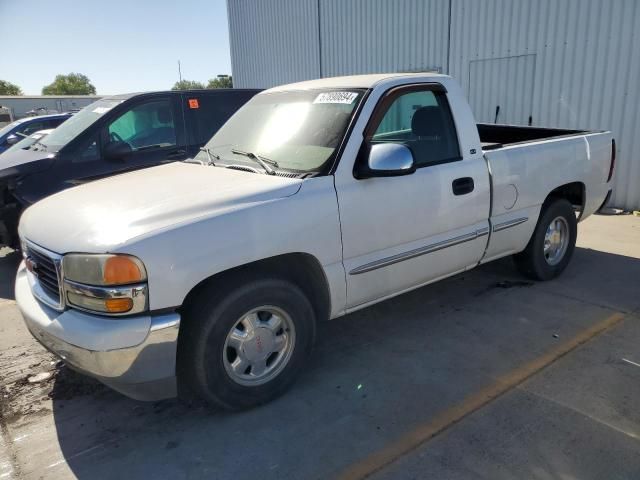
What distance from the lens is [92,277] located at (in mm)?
2572

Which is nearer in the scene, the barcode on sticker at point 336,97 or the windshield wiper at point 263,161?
the windshield wiper at point 263,161

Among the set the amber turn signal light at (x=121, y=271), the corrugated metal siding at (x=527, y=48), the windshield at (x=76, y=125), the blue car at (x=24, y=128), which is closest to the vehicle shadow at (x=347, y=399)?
the amber turn signal light at (x=121, y=271)

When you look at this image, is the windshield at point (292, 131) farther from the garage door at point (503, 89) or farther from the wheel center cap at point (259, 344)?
the garage door at point (503, 89)

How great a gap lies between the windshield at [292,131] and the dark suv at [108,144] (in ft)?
6.90

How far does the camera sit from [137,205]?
2941mm

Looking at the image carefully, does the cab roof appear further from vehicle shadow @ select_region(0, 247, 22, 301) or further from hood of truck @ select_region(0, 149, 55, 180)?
vehicle shadow @ select_region(0, 247, 22, 301)

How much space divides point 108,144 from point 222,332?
3.77m

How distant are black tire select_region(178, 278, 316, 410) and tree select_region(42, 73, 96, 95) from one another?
119m

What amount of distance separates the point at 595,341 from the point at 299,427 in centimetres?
237

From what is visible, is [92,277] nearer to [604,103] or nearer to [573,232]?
[573,232]

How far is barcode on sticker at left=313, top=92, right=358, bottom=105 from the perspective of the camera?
354cm

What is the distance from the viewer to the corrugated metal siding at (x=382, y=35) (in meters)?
10.6

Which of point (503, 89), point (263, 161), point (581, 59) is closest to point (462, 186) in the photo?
point (263, 161)

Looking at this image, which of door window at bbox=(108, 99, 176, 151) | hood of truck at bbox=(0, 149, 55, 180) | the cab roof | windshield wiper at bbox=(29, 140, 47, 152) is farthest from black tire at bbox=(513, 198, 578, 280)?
windshield wiper at bbox=(29, 140, 47, 152)
